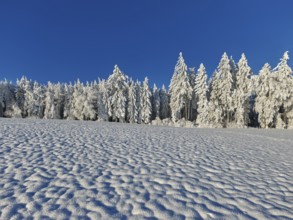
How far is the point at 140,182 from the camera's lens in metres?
5.63

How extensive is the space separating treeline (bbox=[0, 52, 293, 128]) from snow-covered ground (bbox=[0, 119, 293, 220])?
28078 millimetres

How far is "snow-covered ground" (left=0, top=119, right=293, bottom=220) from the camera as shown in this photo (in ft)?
13.9

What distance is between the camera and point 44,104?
69.7 m

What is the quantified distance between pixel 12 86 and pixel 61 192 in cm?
8253

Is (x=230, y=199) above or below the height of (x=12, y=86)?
below

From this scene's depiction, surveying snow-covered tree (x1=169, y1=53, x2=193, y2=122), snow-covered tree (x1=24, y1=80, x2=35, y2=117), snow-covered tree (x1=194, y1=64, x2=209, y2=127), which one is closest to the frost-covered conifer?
snow-covered tree (x1=24, y1=80, x2=35, y2=117)

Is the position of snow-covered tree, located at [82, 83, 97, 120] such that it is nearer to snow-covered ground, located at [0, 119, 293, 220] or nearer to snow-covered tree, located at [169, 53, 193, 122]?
snow-covered tree, located at [169, 53, 193, 122]

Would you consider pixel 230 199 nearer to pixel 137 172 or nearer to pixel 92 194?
pixel 137 172

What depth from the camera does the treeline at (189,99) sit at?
1330 inches

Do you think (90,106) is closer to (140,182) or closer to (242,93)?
(242,93)

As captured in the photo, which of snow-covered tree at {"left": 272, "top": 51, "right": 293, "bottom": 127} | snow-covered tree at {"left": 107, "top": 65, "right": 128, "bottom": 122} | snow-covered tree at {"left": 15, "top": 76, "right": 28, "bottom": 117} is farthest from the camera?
snow-covered tree at {"left": 15, "top": 76, "right": 28, "bottom": 117}

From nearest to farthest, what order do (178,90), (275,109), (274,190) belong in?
(274,190) < (275,109) < (178,90)

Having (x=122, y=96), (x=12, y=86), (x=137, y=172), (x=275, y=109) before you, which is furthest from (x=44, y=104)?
(x=137, y=172)

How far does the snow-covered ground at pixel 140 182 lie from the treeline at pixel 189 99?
28.1 meters
